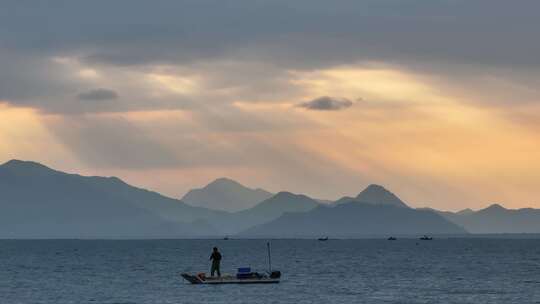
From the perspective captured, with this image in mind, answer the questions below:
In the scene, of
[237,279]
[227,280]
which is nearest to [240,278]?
[237,279]

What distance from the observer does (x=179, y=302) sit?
3292 inches

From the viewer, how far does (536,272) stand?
140000 mm

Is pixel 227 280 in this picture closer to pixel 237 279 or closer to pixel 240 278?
pixel 237 279

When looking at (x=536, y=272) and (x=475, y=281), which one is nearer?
(x=475, y=281)

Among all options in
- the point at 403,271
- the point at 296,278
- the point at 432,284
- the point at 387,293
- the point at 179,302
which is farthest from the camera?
the point at 403,271

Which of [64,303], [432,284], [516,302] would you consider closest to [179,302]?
[64,303]

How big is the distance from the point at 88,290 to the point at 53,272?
40569mm

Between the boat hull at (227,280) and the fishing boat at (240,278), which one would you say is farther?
the fishing boat at (240,278)

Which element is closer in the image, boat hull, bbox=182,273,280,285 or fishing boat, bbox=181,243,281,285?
boat hull, bbox=182,273,280,285

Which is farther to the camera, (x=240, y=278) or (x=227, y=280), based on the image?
(x=240, y=278)

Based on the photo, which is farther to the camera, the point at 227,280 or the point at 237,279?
the point at 237,279

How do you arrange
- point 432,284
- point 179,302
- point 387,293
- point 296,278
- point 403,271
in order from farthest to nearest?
point 403,271 → point 296,278 → point 432,284 → point 387,293 → point 179,302

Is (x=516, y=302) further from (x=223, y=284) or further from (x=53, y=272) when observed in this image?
(x=53, y=272)

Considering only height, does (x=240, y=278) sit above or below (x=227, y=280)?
above
